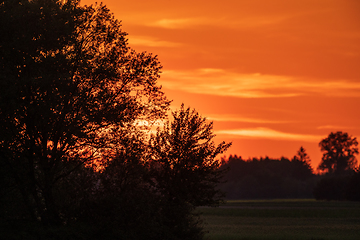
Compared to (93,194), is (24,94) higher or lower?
higher

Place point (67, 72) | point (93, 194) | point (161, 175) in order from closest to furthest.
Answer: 1. point (67, 72)
2. point (93, 194)
3. point (161, 175)

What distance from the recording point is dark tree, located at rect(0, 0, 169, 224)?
1347 inches

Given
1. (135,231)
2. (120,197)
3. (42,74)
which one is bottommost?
(135,231)

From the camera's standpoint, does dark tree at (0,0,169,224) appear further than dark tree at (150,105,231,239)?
No

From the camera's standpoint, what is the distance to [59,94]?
112 feet

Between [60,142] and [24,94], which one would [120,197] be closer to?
[60,142]

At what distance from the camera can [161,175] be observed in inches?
1722

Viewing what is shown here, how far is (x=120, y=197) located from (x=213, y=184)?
32.2 feet

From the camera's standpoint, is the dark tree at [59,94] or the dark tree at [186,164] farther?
the dark tree at [186,164]

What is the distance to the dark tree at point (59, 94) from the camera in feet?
112

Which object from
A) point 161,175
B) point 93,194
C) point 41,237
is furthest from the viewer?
point 161,175

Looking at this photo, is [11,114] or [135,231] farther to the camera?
[135,231]

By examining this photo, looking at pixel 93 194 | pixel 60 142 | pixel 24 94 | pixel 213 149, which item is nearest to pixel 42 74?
pixel 24 94

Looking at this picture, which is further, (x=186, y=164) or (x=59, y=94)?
(x=186, y=164)
